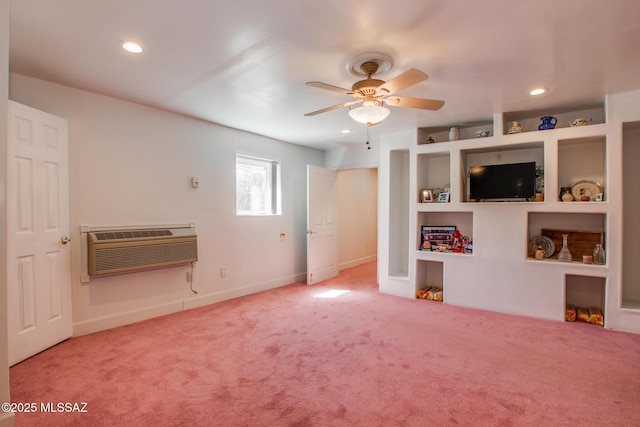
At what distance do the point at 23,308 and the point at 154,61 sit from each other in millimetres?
2245

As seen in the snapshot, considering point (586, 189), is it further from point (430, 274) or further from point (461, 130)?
point (430, 274)

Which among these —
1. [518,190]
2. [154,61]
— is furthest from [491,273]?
[154,61]

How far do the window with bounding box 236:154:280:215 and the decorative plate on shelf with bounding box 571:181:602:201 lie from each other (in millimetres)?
3929

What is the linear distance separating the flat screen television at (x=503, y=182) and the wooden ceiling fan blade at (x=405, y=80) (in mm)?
2259

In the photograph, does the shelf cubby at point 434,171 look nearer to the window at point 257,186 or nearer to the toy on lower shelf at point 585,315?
the toy on lower shelf at point 585,315

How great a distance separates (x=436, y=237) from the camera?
4.39 m

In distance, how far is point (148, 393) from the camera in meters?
2.06

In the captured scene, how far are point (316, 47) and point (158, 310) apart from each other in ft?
10.6

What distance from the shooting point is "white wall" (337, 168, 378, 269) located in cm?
664

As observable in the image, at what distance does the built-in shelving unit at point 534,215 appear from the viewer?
10.5 ft

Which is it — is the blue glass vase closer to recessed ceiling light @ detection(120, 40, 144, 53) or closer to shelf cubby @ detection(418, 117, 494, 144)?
shelf cubby @ detection(418, 117, 494, 144)

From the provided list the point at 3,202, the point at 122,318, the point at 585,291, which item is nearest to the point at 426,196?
the point at 585,291

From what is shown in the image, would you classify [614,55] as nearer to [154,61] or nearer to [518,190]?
[518,190]

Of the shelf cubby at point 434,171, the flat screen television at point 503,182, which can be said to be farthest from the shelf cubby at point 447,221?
the flat screen television at point 503,182
